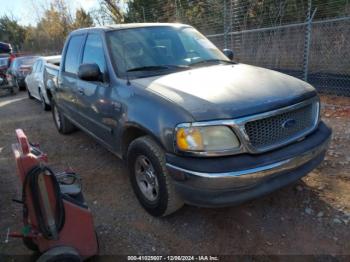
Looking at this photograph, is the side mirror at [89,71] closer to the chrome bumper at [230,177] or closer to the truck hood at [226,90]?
the truck hood at [226,90]

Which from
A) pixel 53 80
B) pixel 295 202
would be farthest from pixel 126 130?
pixel 53 80

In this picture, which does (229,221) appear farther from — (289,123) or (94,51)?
(94,51)

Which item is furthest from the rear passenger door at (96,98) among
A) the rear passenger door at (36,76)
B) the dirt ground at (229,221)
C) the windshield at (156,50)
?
the rear passenger door at (36,76)

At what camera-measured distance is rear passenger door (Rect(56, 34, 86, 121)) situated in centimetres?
477

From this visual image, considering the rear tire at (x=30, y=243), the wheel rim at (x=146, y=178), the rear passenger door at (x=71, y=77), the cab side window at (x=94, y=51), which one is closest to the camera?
the rear tire at (x=30, y=243)

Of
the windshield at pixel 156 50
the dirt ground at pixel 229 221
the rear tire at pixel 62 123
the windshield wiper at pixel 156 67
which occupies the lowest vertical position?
the dirt ground at pixel 229 221

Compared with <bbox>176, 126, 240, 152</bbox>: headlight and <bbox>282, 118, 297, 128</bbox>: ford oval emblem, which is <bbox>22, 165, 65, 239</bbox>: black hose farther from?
<bbox>282, 118, 297, 128</bbox>: ford oval emblem

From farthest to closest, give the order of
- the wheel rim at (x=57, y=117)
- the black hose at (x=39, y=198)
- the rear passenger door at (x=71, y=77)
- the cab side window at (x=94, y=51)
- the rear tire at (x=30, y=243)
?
1. the wheel rim at (x=57, y=117)
2. the rear passenger door at (x=71, y=77)
3. the cab side window at (x=94, y=51)
4. the rear tire at (x=30, y=243)
5. the black hose at (x=39, y=198)

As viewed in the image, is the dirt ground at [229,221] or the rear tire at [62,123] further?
the rear tire at [62,123]

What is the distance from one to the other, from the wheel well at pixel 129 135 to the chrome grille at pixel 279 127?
3.40 feet

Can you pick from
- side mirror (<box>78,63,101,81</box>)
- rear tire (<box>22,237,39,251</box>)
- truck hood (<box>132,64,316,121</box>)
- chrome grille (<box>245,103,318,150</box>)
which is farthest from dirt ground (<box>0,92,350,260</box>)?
side mirror (<box>78,63,101,81</box>)

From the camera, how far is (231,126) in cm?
253

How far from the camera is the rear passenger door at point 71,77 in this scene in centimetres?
477

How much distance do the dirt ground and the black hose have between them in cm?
62
